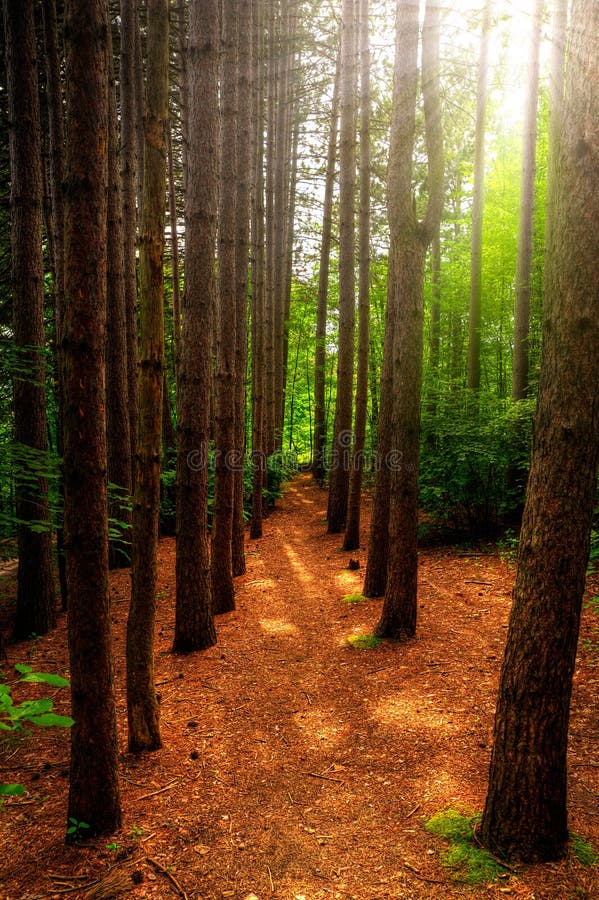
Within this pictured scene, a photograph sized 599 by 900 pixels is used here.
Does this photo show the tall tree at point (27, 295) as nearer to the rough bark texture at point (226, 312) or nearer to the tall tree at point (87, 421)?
the rough bark texture at point (226, 312)

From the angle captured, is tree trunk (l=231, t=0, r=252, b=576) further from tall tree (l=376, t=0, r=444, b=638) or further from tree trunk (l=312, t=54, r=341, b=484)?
tree trunk (l=312, t=54, r=341, b=484)

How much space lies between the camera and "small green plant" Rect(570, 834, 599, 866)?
271 cm

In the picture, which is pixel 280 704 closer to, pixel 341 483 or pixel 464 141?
pixel 341 483

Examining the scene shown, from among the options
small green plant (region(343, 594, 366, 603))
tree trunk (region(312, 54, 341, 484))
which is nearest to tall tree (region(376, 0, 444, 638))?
small green plant (region(343, 594, 366, 603))

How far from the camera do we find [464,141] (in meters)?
18.6

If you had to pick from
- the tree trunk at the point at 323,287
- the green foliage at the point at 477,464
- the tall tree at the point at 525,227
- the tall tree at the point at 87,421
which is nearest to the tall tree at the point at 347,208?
the green foliage at the point at 477,464

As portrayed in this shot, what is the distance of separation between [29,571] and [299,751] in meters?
4.99

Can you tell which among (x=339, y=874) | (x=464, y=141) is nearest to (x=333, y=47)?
(x=464, y=141)

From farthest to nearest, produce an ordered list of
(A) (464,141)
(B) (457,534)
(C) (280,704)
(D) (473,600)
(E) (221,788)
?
(A) (464,141) → (B) (457,534) → (D) (473,600) → (C) (280,704) → (E) (221,788)

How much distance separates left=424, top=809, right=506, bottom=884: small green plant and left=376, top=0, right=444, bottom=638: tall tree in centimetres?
299

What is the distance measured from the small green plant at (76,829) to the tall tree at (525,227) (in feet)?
A: 37.0

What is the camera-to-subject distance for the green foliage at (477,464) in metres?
9.62

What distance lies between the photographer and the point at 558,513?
265 centimetres

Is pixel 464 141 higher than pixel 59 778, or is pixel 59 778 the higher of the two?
pixel 464 141
